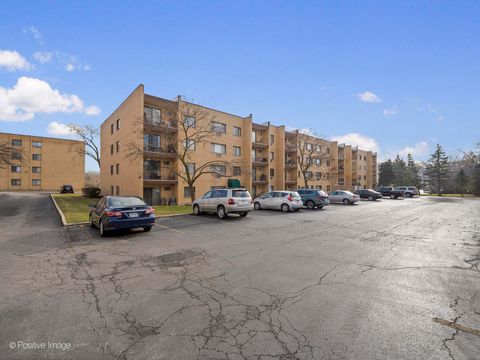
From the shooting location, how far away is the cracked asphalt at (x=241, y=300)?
9.46ft

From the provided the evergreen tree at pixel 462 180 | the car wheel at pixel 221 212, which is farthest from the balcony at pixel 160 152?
the evergreen tree at pixel 462 180

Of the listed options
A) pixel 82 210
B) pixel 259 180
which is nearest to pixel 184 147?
pixel 82 210

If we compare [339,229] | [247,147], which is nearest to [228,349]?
[339,229]

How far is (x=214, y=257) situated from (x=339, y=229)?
22.7 ft

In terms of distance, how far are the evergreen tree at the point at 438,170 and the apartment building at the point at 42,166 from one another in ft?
299

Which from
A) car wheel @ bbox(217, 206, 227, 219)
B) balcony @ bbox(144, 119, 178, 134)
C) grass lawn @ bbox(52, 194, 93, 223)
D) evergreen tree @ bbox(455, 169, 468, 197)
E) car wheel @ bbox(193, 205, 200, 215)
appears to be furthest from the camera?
evergreen tree @ bbox(455, 169, 468, 197)

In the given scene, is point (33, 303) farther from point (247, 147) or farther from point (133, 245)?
point (247, 147)

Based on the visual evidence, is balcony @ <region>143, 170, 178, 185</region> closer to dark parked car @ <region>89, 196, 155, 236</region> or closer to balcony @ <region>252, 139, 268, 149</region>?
balcony @ <region>252, 139, 268, 149</region>

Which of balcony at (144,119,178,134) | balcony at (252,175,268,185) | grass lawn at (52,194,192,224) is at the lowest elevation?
grass lawn at (52,194,192,224)

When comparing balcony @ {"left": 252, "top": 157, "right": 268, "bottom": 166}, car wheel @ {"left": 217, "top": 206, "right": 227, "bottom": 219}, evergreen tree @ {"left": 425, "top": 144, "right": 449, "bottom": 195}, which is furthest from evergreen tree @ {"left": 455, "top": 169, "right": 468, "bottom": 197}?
car wheel @ {"left": 217, "top": 206, "right": 227, "bottom": 219}

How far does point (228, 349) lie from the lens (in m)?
2.82

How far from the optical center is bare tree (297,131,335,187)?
38.1m

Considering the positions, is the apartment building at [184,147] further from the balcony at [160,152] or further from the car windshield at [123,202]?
the car windshield at [123,202]

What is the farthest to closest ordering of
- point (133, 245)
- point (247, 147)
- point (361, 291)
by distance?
point (247, 147) < point (133, 245) < point (361, 291)
